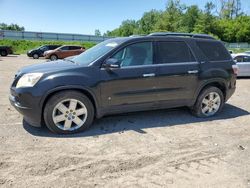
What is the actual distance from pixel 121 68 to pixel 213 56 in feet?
7.77

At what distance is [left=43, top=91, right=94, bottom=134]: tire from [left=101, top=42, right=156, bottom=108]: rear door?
37 centimetres

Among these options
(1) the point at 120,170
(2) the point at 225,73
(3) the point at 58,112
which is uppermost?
(2) the point at 225,73

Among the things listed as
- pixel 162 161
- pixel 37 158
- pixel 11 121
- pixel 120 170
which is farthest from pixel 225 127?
pixel 11 121

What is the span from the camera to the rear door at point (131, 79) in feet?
18.3

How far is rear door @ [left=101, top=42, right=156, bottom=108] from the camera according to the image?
5586 millimetres

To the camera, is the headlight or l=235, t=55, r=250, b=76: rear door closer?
the headlight

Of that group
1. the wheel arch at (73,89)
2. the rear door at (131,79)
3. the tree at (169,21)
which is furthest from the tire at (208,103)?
the tree at (169,21)

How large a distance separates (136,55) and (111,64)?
0.68m

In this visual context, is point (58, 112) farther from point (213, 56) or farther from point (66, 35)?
point (66, 35)

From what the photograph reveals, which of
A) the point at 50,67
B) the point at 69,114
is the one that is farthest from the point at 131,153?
the point at 50,67

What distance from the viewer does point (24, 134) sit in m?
5.30

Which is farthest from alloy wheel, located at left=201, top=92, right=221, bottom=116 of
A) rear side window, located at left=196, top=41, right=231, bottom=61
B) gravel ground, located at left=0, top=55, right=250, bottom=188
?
rear side window, located at left=196, top=41, right=231, bottom=61

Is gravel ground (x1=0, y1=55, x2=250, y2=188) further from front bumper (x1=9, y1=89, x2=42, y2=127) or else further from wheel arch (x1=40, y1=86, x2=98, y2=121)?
wheel arch (x1=40, y1=86, x2=98, y2=121)

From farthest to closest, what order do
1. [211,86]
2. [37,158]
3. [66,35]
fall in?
[66,35] → [211,86] → [37,158]
